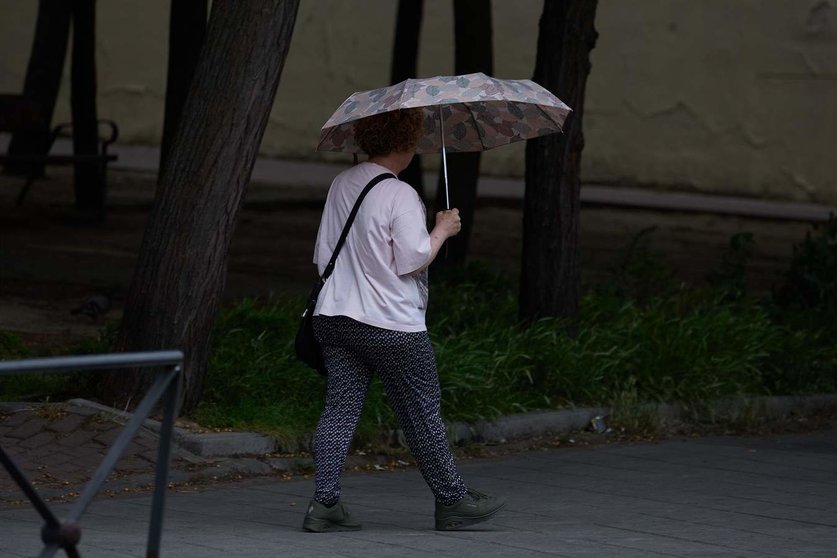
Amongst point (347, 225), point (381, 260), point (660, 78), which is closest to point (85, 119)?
point (660, 78)

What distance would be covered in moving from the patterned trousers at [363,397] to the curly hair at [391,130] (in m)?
0.75

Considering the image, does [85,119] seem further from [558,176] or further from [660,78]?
[660,78]

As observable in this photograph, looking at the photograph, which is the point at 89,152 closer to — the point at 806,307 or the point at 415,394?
the point at 806,307

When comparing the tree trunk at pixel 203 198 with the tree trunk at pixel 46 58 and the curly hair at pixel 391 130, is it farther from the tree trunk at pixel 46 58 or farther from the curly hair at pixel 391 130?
the tree trunk at pixel 46 58

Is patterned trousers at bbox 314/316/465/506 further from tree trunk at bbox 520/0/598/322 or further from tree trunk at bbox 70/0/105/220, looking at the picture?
tree trunk at bbox 70/0/105/220

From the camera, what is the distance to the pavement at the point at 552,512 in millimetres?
6031

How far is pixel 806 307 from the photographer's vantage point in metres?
11.9

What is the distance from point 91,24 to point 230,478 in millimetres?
11050

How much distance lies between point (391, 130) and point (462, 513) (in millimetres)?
1624

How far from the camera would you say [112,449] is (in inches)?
165

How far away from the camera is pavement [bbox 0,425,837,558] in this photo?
6031 mm

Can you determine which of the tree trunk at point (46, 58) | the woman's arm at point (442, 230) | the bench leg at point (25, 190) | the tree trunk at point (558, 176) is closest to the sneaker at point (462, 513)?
the woman's arm at point (442, 230)

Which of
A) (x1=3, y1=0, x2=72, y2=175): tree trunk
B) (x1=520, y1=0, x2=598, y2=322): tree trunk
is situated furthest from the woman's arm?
(x1=3, y1=0, x2=72, y2=175): tree trunk

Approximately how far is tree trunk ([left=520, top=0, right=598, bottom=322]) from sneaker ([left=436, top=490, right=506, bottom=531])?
12.1 ft
